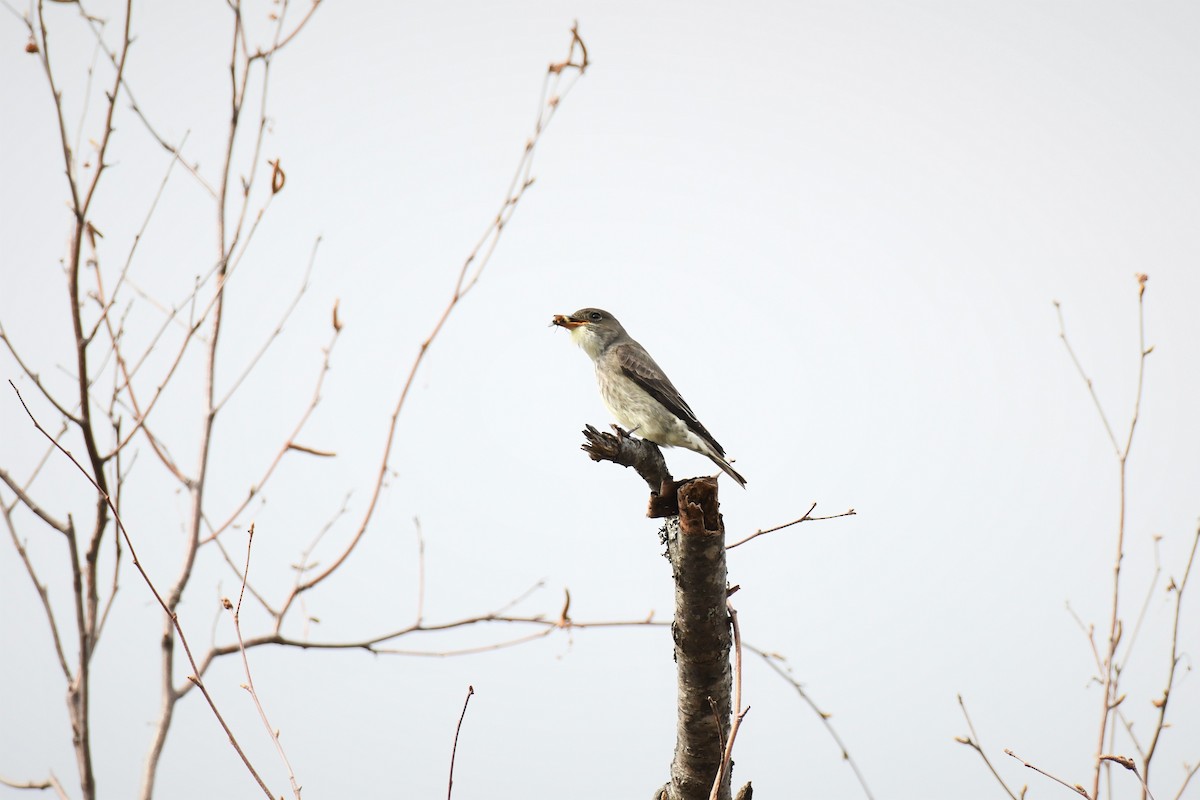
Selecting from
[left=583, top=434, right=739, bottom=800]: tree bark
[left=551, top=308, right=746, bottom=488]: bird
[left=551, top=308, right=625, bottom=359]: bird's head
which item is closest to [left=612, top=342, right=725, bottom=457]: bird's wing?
[left=551, top=308, right=746, bottom=488]: bird

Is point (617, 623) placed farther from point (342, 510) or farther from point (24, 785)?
point (24, 785)

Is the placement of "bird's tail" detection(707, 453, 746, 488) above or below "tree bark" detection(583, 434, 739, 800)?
above

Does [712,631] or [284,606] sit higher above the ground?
[284,606]

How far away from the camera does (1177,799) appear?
3.06 meters

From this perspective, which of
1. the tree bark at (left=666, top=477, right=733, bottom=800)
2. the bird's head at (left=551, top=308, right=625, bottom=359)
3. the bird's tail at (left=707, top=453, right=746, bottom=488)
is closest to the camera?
the tree bark at (left=666, top=477, right=733, bottom=800)

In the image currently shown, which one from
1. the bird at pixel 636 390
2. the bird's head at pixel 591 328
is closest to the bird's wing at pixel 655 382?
the bird at pixel 636 390

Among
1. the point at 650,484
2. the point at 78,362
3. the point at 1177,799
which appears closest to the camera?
the point at 1177,799

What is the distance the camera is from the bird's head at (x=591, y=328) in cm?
662

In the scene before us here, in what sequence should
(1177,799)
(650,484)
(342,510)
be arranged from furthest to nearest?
(342,510), (650,484), (1177,799)

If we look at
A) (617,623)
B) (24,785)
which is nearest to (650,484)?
(617,623)

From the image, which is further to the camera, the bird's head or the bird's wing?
the bird's head

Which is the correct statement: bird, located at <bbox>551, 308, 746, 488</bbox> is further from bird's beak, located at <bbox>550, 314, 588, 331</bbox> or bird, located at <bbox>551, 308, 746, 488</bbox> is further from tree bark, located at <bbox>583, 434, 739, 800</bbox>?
tree bark, located at <bbox>583, 434, 739, 800</bbox>

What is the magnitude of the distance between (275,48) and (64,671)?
9.08 feet

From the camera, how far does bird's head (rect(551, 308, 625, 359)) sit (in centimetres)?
662
